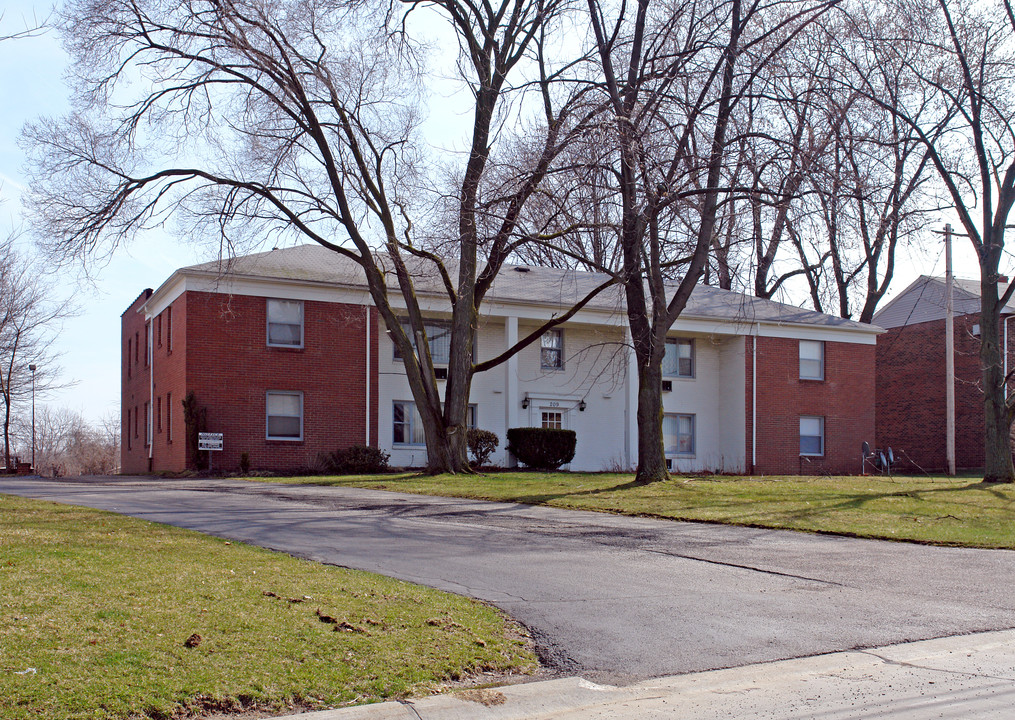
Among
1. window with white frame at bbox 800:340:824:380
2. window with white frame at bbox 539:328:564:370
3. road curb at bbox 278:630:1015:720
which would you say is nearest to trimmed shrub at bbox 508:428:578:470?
window with white frame at bbox 539:328:564:370

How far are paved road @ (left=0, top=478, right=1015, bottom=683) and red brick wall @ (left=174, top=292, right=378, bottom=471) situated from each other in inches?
455

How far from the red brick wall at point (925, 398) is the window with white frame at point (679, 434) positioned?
9516mm

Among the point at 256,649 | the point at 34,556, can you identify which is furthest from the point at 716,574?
the point at 34,556

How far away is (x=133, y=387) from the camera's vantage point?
34875 millimetres

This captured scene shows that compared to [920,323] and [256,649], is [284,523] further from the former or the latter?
[920,323]

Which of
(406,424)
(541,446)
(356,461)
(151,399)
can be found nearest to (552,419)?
(541,446)

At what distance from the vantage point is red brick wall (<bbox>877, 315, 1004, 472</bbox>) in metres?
37.4

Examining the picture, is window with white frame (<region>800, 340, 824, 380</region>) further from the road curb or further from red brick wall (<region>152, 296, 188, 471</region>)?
the road curb

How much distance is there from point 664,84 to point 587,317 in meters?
13.5

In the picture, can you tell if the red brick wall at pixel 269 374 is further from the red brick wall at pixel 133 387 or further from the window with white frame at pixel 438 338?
the red brick wall at pixel 133 387

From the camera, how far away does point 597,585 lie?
820 centimetres

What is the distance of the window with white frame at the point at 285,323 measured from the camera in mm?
26875

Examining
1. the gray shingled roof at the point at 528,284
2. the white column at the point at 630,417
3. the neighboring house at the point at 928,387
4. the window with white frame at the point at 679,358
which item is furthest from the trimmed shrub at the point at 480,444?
the neighboring house at the point at 928,387

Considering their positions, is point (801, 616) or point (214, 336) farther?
point (214, 336)
